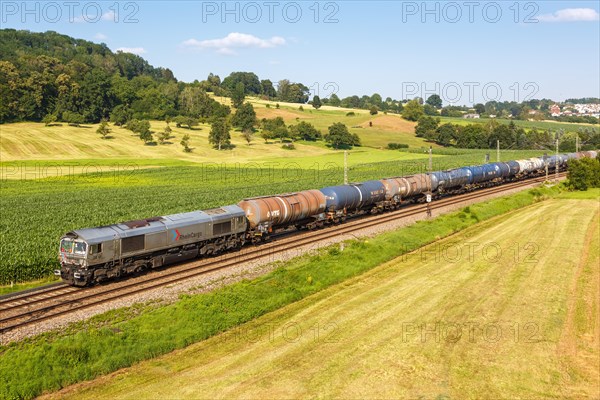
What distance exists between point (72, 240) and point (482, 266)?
24218mm

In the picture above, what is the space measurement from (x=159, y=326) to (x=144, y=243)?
9.19 meters

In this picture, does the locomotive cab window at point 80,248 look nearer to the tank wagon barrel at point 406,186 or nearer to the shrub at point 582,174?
the tank wagon barrel at point 406,186

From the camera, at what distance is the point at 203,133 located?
146500 mm

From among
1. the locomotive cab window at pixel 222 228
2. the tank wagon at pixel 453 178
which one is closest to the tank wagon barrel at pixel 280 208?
the locomotive cab window at pixel 222 228

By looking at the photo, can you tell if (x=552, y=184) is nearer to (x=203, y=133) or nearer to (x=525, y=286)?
(x=525, y=286)

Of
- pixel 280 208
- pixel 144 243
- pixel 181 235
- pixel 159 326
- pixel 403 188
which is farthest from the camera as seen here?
pixel 403 188

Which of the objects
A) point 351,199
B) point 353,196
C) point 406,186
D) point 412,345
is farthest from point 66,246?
point 406,186

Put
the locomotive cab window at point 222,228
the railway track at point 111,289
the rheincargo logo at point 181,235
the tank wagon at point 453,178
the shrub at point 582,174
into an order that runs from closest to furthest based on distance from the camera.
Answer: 1. the railway track at point 111,289
2. the rheincargo logo at point 181,235
3. the locomotive cab window at point 222,228
4. the tank wagon at point 453,178
5. the shrub at point 582,174

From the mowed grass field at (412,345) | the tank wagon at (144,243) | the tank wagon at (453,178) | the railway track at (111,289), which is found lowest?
the mowed grass field at (412,345)

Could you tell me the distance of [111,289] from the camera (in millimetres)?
28688

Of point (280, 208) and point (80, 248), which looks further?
point (280, 208)

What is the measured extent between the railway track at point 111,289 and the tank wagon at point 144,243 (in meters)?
0.70

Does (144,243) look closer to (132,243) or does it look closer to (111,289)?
(132,243)

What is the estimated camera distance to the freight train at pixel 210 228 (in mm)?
29062
